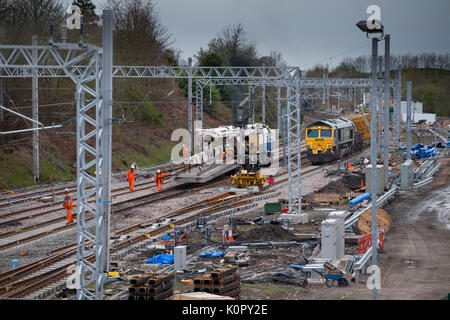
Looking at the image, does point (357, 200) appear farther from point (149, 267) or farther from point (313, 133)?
point (313, 133)

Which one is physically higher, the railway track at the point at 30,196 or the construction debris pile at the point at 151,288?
the construction debris pile at the point at 151,288

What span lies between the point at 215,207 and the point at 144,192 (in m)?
6.29

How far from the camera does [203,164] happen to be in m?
44.3

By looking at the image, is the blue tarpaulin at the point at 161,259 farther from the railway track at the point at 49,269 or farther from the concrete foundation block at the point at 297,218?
Answer: the concrete foundation block at the point at 297,218

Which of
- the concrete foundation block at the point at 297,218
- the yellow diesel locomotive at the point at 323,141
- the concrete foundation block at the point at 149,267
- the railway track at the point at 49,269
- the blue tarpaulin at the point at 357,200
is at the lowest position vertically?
the railway track at the point at 49,269

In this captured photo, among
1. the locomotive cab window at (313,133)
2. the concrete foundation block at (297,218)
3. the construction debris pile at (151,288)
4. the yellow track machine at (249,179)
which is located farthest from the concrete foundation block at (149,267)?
the locomotive cab window at (313,133)

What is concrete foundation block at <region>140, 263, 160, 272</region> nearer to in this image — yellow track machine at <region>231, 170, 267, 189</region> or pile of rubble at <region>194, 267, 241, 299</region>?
pile of rubble at <region>194, 267, 241, 299</region>

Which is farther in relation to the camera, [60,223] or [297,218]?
[60,223]

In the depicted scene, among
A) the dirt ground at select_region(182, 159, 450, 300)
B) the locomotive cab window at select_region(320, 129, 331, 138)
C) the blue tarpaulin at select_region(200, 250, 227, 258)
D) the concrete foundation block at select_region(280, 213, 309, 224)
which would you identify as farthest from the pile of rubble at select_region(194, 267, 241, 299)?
the locomotive cab window at select_region(320, 129, 331, 138)

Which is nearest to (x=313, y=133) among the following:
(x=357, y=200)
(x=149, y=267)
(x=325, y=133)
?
(x=325, y=133)

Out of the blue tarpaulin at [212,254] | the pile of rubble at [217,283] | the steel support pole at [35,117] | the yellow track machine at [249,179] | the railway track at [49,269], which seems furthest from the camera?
the yellow track machine at [249,179]

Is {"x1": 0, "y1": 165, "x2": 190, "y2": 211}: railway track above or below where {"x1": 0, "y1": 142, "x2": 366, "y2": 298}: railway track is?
above

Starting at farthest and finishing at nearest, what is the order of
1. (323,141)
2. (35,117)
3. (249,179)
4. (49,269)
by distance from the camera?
(323,141) → (249,179) → (35,117) → (49,269)

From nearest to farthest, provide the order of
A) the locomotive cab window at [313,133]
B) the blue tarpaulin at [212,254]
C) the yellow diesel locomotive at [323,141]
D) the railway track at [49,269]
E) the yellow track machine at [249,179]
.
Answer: the railway track at [49,269]
the blue tarpaulin at [212,254]
the yellow track machine at [249,179]
the yellow diesel locomotive at [323,141]
the locomotive cab window at [313,133]
